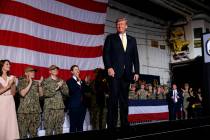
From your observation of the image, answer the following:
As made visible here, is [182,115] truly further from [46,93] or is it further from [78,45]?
[46,93]

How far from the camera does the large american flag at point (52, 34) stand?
479cm

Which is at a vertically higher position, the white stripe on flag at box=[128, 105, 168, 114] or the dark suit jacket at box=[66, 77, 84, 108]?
the dark suit jacket at box=[66, 77, 84, 108]

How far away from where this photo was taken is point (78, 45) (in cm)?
→ 598

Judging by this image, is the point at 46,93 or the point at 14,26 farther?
the point at 14,26

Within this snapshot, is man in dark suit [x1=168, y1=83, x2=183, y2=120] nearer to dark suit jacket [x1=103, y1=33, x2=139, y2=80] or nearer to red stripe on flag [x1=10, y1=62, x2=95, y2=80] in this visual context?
red stripe on flag [x1=10, y1=62, x2=95, y2=80]

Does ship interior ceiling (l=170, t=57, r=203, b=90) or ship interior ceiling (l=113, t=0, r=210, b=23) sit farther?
ship interior ceiling (l=170, t=57, r=203, b=90)

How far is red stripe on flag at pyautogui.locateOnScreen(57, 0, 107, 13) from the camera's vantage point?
19.8 feet

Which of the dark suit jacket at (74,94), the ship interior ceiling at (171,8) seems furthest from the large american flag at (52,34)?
the ship interior ceiling at (171,8)

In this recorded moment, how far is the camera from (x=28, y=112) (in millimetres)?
4160

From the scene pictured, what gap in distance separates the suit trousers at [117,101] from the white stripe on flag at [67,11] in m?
2.64

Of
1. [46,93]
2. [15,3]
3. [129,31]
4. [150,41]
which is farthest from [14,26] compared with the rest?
[150,41]

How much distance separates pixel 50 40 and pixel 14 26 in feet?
2.71

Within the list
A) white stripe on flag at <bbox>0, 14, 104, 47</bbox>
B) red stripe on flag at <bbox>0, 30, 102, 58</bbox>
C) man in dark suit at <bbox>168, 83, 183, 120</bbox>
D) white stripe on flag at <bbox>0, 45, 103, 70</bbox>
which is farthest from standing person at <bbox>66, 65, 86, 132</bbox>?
man in dark suit at <bbox>168, 83, 183, 120</bbox>

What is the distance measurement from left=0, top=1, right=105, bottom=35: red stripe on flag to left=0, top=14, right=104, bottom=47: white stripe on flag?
7cm
